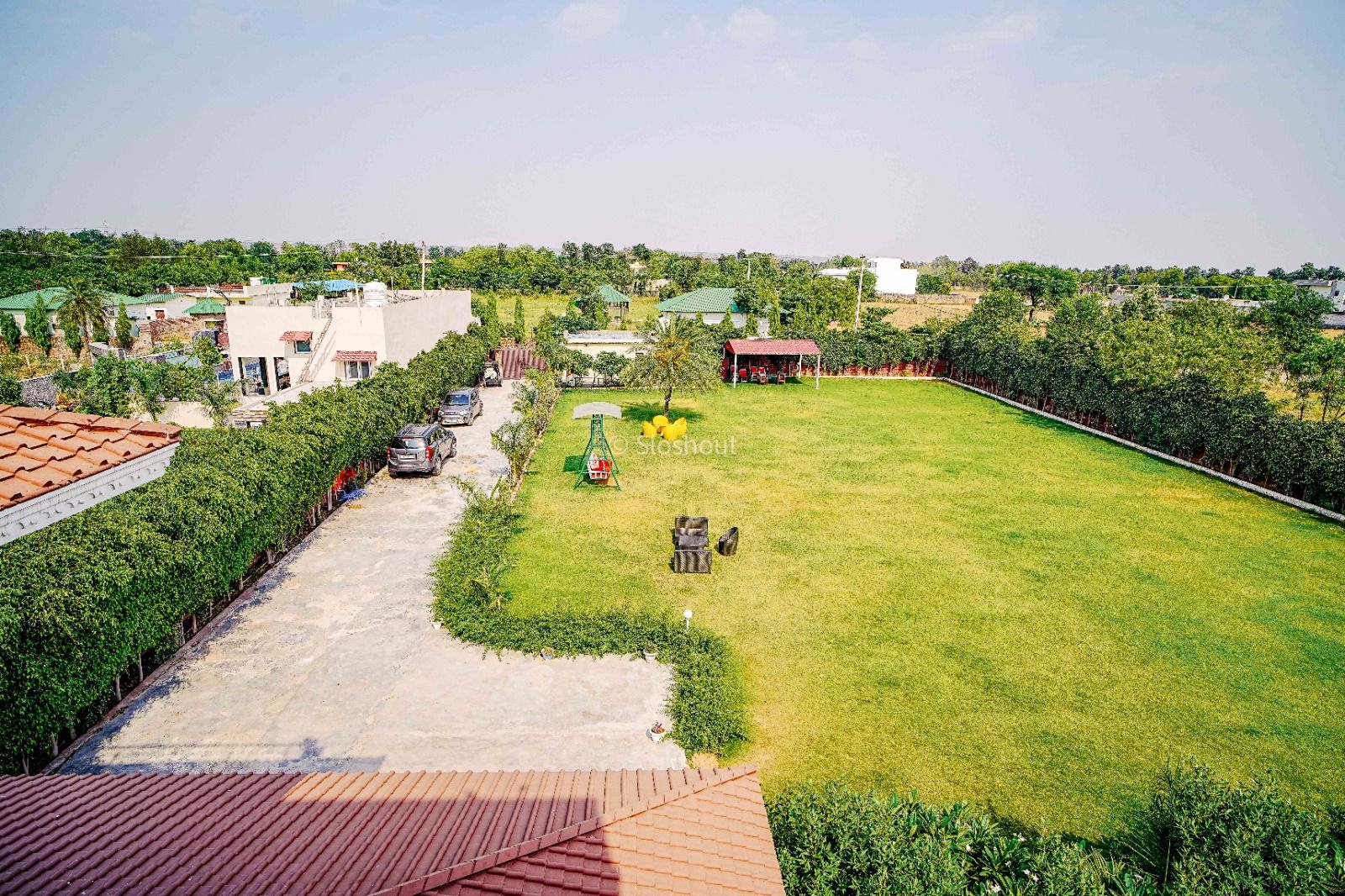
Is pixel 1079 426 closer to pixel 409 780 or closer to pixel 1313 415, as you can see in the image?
pixel 1313 415

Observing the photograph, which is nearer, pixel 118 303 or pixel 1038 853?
pixel 1038 853

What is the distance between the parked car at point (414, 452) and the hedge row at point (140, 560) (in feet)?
10.9

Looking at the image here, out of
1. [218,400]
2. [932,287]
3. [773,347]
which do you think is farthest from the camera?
[932,287]

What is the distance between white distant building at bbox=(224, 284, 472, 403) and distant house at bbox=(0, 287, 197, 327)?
26.0 m

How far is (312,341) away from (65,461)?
25898 mm

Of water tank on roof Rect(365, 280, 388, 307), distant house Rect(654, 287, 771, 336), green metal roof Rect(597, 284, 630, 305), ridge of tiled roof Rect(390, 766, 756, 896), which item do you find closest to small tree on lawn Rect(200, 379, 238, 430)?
water tank on roof Rect(365, 280, 388, 307)

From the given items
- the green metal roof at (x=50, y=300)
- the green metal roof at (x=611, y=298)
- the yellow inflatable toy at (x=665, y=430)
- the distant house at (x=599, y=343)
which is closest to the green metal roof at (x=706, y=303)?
the distant house at (x=599, y=343)

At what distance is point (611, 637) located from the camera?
37.5ft

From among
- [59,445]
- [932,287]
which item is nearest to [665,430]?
[59,445]

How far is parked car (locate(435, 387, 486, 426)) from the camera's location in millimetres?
26156

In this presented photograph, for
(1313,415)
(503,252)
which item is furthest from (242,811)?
(503,252)

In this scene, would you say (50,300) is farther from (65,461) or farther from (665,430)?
(65,461)

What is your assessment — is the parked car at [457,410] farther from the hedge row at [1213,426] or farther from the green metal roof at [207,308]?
the green metal roof at [207,308]
